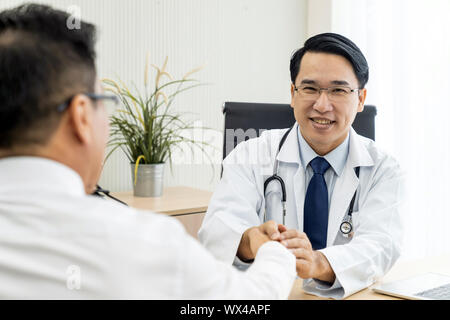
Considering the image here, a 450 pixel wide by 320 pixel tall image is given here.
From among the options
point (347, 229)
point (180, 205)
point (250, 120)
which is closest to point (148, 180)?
point (180, 205)

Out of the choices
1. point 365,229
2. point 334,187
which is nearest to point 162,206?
point 334,187

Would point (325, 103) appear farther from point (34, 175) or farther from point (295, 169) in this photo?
point (34, 175)

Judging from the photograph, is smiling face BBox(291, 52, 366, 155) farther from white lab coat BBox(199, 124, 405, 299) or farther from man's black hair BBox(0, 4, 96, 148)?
man's black hair BBox(0, 4, 96, 148)

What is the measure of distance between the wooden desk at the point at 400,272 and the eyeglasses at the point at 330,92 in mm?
592

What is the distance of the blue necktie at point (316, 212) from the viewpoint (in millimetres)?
1438

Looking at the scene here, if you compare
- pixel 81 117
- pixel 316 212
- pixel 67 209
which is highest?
pixel 81 117

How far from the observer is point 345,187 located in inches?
57.3

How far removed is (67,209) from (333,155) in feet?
3.78

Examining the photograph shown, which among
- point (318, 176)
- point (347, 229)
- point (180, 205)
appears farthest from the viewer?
point (180, 205)

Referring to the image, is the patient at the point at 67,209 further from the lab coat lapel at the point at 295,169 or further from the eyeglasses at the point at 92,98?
the lab coat lapel at the point at 295,169

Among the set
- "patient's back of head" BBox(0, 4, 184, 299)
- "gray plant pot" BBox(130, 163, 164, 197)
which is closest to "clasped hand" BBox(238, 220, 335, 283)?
"patient's back of head" BBox(0, 4, 184, 299)

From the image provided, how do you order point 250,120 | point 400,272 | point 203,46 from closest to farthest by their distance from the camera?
point 400,272 → point 250,120 → point 203,46

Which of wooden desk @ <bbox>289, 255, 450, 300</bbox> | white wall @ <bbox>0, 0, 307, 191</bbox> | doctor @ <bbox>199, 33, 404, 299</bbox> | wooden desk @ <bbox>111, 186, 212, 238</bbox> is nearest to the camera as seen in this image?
wooden desk @ <bbox>289, 255, 450, 300</bbox>

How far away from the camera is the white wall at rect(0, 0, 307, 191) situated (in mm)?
2410
